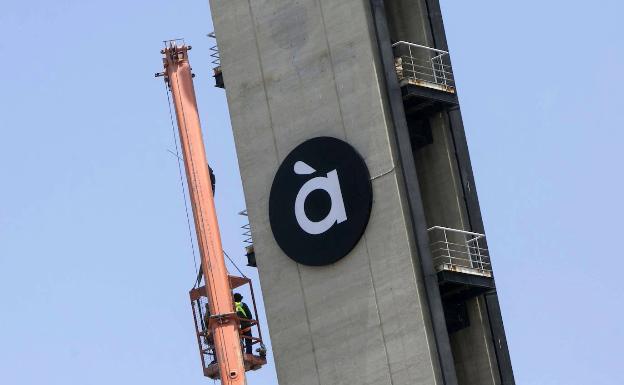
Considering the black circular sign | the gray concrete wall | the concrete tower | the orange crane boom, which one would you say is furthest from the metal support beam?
the orange crane boom

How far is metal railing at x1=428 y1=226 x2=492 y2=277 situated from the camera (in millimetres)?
118688

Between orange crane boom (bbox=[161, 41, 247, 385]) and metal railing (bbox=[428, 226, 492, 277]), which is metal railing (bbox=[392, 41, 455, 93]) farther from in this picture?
orange crane boom (bbox=[161, 41, 247, 385])

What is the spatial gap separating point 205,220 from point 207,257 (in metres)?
1.80

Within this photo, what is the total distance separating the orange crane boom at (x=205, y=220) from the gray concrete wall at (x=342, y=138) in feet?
8.60

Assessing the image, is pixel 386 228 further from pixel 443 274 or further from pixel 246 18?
pixel 246 18

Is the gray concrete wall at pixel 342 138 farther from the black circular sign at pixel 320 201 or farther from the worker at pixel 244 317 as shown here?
the worker at pixel 244 317

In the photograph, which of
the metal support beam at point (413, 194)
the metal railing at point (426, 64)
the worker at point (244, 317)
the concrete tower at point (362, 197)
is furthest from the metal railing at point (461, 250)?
the worker at point (244, 317)

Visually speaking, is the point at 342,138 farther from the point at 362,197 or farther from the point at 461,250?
the point at 461,250

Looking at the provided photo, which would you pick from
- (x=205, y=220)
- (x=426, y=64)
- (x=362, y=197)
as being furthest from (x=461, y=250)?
(x=205, y=220)

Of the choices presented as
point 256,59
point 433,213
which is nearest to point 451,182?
point 433,213

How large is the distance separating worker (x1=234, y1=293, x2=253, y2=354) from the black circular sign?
448 centimetres

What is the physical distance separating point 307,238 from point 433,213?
5.39 meters

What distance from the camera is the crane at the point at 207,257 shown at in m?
123

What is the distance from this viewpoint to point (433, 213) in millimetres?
120875
